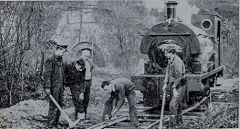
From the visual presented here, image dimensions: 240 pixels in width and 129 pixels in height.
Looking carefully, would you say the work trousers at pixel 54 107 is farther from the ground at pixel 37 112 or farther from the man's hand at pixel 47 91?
the ground at pixel 37 112

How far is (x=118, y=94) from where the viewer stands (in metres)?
6.22

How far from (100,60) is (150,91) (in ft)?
3.73

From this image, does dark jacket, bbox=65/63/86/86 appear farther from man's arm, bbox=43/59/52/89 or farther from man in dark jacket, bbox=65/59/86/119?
man's arm, bbox=43/59/52/89

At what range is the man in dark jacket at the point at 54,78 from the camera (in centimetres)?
640

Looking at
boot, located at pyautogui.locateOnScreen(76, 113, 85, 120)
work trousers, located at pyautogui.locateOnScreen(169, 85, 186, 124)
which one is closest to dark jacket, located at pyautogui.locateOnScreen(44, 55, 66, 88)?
boot, located at pyautogui.locateOnScreen(76, 113, 85, 120)

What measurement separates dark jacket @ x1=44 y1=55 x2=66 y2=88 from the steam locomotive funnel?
99.6 inches

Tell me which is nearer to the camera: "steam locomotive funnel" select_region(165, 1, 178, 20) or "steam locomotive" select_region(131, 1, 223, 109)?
"steam locomotive" select_region(131, 1, 223, 109)

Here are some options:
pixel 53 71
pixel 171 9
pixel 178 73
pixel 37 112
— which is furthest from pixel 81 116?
pixel 171 9

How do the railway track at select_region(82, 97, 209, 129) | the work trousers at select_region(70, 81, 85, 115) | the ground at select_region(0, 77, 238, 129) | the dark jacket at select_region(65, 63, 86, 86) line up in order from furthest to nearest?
the work trousers at select_region(70, 81, 85, 115)
the dark jacket at select_region(65, 63, 86, 86)
the ground at select_region(0, 77, 238, 129)
the railway track at select_region(82, 97, 209, 129)

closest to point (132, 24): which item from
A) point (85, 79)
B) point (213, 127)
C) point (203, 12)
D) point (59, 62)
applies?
point (203, 12)

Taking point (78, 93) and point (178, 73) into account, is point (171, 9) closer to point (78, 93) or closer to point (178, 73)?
point (178, 73)

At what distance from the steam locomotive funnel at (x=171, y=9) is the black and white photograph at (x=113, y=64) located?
2 centimetres

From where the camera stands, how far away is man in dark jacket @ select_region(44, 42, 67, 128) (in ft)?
21.0

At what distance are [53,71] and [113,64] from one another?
196cm
